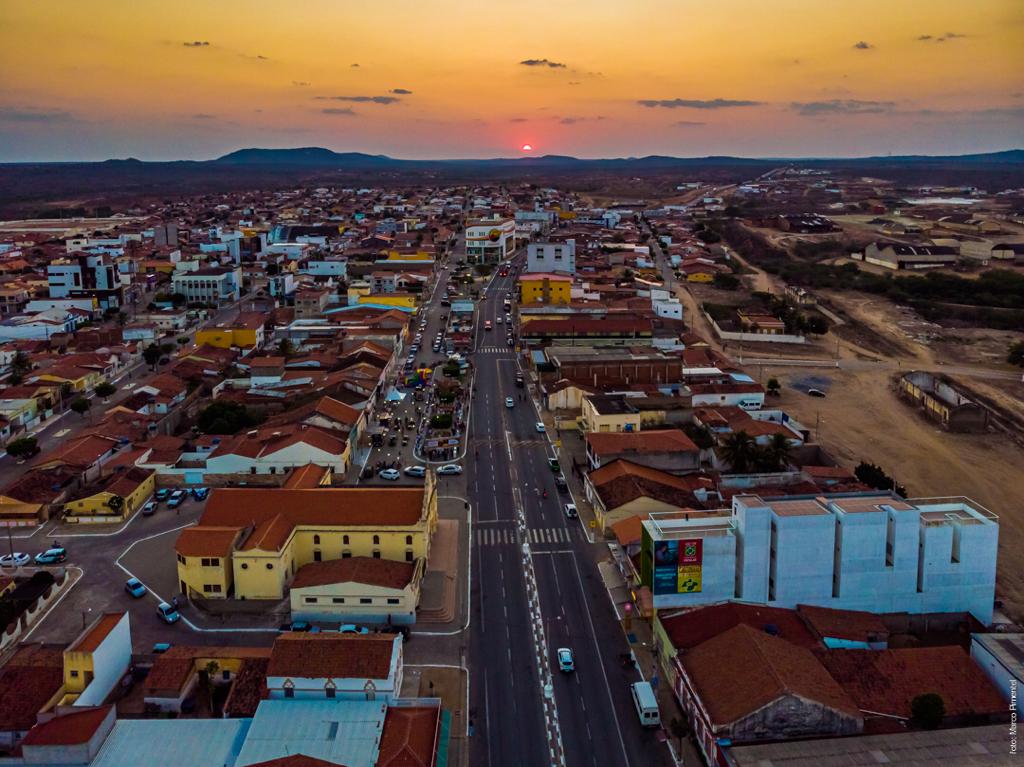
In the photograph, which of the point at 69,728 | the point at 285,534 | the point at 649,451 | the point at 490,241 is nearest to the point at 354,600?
the point at 285,534

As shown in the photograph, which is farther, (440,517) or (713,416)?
(713,416)

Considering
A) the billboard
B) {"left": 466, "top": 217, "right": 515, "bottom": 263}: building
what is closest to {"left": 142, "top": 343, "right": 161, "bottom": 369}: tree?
the billboard

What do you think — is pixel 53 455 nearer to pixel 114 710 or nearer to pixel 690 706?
pixel 114 710

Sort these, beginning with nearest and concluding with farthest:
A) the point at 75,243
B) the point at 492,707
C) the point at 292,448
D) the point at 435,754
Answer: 1. the point at 435,754
2. the point at 492,707
3. the point at 292,448
4. the point at 75,243

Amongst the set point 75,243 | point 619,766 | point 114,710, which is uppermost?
point 75,243

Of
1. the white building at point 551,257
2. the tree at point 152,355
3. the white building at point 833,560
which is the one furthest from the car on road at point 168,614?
the white building at point 551,257

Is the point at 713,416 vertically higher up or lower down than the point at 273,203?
lower down

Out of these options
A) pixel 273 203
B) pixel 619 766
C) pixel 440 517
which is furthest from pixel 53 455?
pixel 273 203
